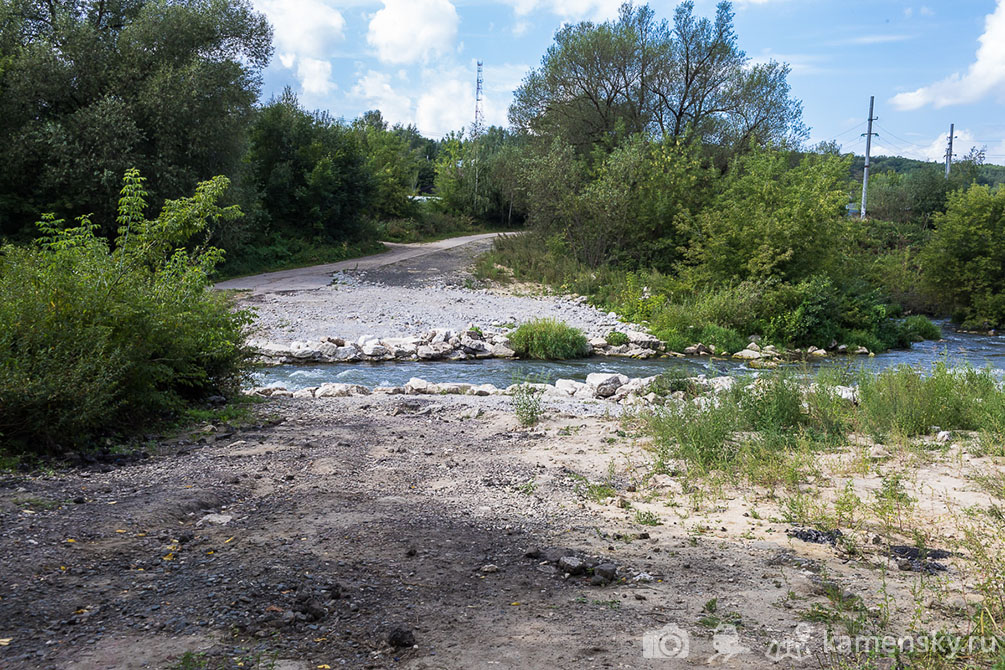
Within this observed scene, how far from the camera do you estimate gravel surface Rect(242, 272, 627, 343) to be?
17.4 metres

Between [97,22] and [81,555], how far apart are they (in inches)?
960

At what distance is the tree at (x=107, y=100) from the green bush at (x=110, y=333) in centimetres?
1440

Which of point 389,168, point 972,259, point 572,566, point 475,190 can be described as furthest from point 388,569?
point 475,190

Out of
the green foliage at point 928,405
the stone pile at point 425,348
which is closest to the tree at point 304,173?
the stone pile at point 425,348

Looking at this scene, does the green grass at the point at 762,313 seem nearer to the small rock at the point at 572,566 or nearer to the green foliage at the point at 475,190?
the small rock at the point at 572,566

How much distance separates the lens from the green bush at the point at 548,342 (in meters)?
16.2

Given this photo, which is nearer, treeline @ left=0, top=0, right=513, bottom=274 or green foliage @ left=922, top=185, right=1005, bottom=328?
treeline @ left=0, top=0, right=513, bottom=274

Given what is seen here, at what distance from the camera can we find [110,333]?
648cm

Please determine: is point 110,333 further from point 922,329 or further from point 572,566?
point 922,329

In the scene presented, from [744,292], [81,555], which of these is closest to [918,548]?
[81,555]

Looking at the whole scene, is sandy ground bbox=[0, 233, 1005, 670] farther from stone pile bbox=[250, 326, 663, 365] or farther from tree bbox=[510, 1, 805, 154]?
tree bbox=[510, 1, 805, 154]

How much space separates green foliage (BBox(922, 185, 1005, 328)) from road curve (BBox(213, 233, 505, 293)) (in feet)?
70.2

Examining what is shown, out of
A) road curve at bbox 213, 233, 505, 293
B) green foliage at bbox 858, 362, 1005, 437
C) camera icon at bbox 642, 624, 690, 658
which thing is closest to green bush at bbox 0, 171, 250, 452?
camera icon at bbox 642, 624, 690, 658

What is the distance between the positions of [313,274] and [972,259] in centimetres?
2453
